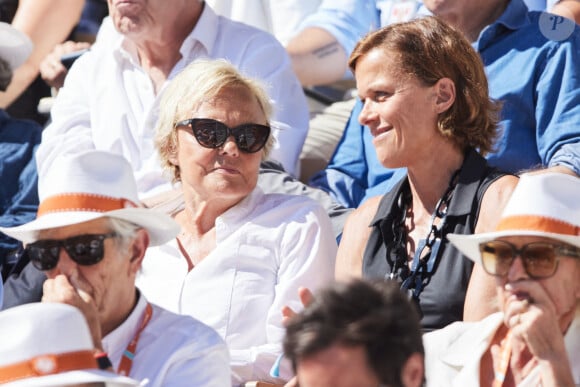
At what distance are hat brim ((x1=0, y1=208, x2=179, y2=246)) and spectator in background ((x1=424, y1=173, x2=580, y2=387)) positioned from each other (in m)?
0.92

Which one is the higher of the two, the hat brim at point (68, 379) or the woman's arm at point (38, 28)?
the hat brim at point (68, 379)

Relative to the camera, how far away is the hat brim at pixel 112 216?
3.60 meters

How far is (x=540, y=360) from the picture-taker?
2969 millimetres

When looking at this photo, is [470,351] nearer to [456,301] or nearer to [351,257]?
[456,301]

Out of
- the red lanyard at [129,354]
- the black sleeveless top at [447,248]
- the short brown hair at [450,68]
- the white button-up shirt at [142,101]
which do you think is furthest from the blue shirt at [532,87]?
the red lanyard at [129,354]

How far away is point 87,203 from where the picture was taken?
3646 millimetres

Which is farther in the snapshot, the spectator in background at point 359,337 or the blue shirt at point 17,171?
the blue shirt at point 17,171

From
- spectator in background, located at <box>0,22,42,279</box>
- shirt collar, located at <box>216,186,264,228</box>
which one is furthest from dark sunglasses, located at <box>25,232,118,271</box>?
spectator in background, located at <box>0,22,42,279</box>

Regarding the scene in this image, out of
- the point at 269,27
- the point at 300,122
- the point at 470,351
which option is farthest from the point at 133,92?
the point at 470,351

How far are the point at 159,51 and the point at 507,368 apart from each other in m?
2.78

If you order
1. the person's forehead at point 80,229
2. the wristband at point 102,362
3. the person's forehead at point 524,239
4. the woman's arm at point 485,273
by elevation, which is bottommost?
the woman's arm at point 485,273

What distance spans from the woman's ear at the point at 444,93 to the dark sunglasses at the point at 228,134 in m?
0.64

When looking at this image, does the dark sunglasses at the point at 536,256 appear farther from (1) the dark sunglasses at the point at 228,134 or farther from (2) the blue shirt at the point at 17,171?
(2) the blue shirt at the point at 17,171

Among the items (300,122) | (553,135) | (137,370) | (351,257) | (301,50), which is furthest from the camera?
(301,50)
